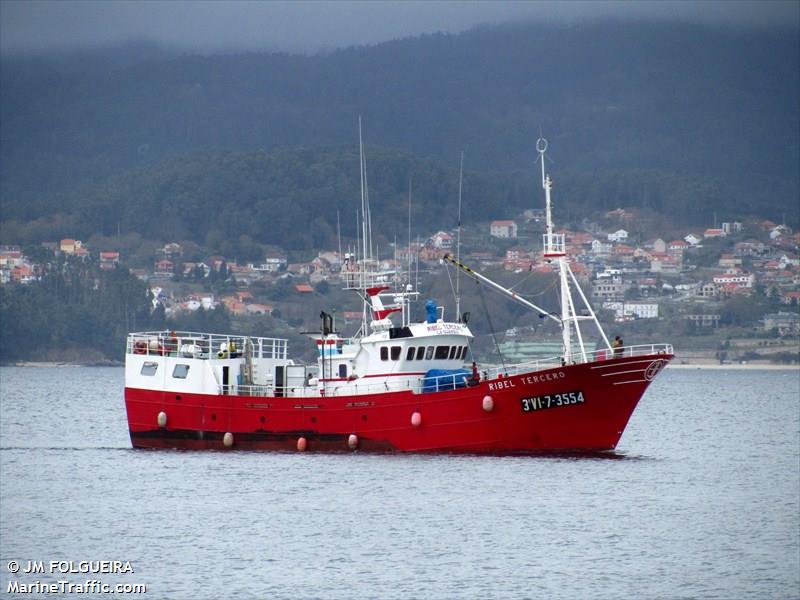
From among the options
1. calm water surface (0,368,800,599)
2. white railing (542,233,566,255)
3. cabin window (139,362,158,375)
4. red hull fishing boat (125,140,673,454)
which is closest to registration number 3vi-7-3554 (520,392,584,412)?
red hull fishing boat (125,140,673,454)

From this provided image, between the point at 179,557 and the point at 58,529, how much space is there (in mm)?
5246

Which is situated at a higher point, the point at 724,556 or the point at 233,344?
the point at 233,344

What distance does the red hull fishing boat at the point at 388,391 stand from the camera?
2010 inches

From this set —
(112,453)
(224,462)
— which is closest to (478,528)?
(224,462)

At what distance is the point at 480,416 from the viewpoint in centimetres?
5144

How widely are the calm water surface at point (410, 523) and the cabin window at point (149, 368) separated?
129 inches

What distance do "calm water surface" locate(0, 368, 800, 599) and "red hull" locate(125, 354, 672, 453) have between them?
781 mm

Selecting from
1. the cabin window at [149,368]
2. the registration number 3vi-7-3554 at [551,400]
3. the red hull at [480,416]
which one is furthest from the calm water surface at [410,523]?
the cabin window at [149,368]

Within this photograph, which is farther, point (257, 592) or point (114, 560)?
point (114, 560)

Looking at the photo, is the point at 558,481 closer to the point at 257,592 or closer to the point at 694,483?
the point at 694,483

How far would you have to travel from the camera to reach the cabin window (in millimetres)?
57406

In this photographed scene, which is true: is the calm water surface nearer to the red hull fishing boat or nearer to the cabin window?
the red hull fishing boat

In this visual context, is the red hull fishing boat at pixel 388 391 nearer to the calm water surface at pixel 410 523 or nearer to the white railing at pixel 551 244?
the white railing at pixel 551 244

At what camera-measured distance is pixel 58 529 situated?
42250 millimetres
